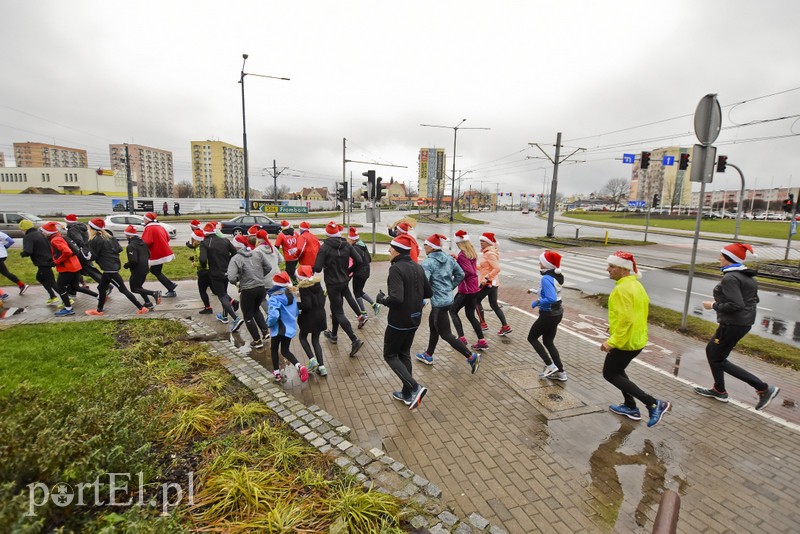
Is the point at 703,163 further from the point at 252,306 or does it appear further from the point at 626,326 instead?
the point at 252,306

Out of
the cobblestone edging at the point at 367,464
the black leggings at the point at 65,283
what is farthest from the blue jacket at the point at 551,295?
the black leggings at the point at 65,283

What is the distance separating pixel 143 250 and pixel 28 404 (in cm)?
466

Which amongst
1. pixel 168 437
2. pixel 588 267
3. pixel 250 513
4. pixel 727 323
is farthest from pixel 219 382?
pixel 588 267

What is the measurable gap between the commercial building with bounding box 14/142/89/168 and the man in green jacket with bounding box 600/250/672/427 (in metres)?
141

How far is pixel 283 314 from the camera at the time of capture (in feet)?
16.8

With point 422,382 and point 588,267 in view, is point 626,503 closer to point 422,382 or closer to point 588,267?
point 422,382

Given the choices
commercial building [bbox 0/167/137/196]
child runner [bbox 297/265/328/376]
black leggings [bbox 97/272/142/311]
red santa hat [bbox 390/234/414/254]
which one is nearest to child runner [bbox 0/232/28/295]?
black leggings [bbox 97/272/142/311]

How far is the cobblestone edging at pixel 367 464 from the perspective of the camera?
9.28ft

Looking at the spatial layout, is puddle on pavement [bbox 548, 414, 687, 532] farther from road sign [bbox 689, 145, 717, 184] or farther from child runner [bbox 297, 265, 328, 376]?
road sign [bbox 689, 145, 717, 184]

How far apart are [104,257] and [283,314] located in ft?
16.1

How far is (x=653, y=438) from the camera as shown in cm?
416

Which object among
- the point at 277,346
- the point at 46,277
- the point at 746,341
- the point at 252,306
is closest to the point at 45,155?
the point at 46,277

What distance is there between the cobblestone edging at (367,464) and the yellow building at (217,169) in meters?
110

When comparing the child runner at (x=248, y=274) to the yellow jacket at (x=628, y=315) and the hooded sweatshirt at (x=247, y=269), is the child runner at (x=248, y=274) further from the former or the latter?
the yellow jacket at (x=628, y=315)
